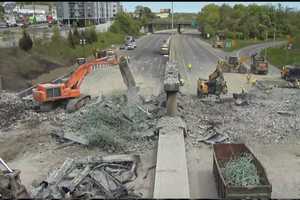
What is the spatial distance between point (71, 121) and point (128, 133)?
4.07m

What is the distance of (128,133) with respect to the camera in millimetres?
19797

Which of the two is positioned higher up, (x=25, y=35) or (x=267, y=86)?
(x=25, y=35)

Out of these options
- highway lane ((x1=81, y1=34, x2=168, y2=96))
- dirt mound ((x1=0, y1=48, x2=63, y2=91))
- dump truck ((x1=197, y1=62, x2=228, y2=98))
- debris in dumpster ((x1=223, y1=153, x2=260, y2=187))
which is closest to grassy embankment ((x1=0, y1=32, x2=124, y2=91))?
dirt mound ((x1=0, y1=48, x2=63, y2=91))

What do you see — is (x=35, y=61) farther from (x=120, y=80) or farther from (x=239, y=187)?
(x=239, y=187)

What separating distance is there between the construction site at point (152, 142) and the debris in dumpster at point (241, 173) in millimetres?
35

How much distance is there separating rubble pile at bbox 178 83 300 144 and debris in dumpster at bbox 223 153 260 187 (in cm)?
568

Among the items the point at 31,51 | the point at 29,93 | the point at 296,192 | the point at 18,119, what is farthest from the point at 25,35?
the point at 296,192

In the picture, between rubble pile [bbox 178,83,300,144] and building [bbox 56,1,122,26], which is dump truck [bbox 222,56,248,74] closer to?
rubble pile [bbox 178,83,300,144]

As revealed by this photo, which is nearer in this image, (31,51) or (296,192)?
(296,192)

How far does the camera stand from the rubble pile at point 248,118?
66.7 feet

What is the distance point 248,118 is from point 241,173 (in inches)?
416

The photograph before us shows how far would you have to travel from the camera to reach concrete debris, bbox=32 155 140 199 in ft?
44.4

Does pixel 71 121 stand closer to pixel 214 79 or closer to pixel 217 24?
pixel 214 79

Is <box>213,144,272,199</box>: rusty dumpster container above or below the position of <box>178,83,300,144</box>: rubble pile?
above
